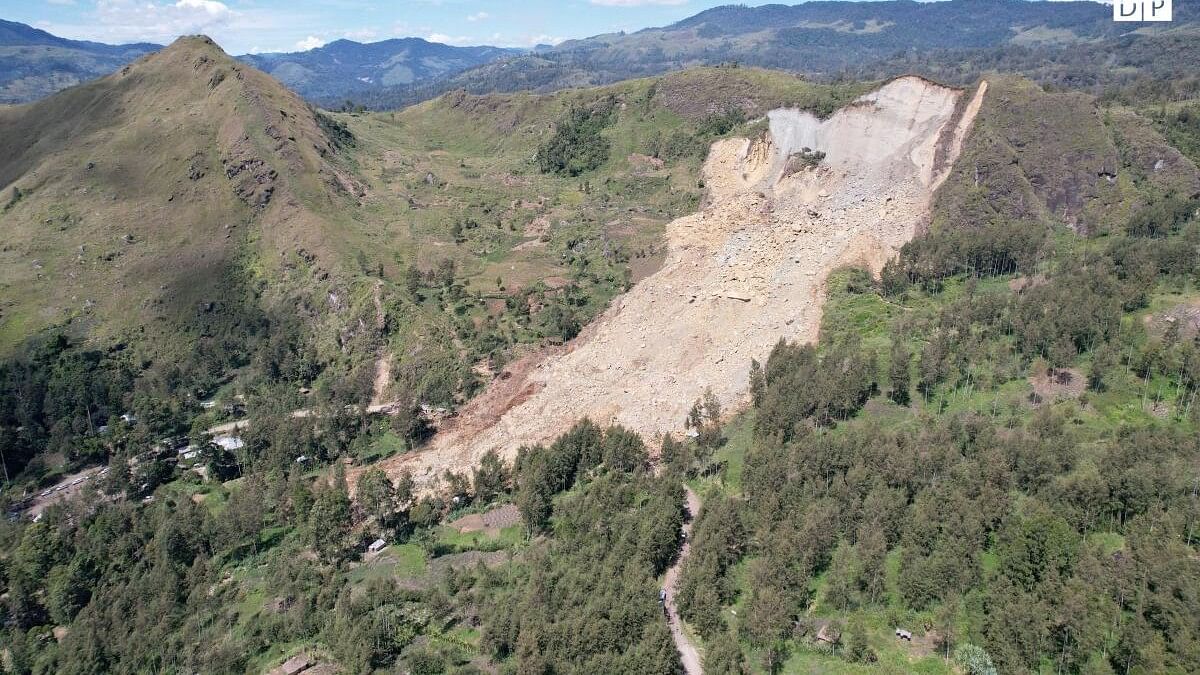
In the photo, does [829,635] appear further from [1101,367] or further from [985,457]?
[1101,367]

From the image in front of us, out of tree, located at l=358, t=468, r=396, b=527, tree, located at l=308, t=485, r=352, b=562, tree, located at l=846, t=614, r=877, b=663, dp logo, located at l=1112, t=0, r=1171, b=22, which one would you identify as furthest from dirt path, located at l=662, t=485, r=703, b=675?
dp logo, located at l=1112, t=0, r=1171, b=22

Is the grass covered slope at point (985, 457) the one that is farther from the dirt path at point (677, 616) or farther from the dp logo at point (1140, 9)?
the dp logo at point (1140, 9)

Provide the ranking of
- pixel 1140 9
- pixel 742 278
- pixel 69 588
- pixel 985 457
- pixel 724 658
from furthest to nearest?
1. pixel 1140 9
2. pixel 742 278
3. pixel 69 588
4. pixel 985 457
5. pixel 724 658

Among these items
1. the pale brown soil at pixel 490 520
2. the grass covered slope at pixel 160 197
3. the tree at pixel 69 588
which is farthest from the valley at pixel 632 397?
the grass covered slope at pixel 160 197

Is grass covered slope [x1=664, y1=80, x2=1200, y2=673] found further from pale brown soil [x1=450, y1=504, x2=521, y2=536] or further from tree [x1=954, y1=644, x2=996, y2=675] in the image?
pale brown soil [x1=450, y1=504, x2=521, y2=536]

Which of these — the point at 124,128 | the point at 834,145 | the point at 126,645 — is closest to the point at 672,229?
the point at 834,145

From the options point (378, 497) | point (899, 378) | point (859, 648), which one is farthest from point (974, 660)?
point (378, 497)

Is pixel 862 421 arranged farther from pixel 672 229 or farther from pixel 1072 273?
pixel 672 229
